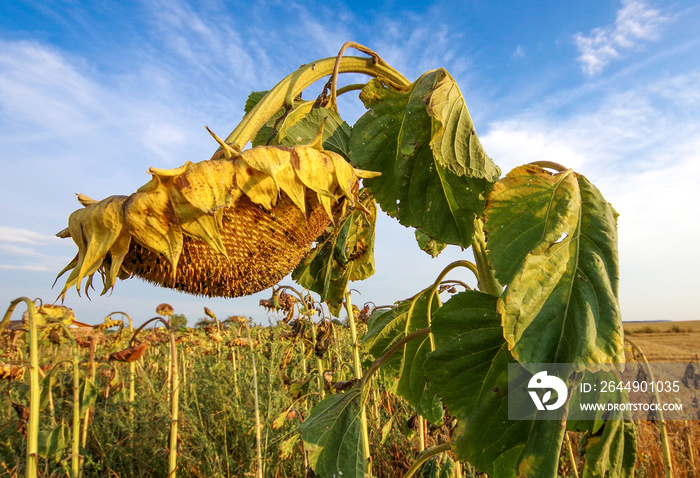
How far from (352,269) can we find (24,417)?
2175 mm

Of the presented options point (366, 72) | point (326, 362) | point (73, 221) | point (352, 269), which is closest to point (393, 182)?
point (366, 72)

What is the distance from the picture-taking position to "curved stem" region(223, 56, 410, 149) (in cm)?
105

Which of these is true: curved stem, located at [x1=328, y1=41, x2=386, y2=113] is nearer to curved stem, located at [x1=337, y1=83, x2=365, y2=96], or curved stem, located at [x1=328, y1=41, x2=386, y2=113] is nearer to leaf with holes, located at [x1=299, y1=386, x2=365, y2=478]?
curved stem, located at [x1=337, y1=83, x2=365, y2=96]

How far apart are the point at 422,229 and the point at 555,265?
0.46 m

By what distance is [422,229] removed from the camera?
1391 millimetres

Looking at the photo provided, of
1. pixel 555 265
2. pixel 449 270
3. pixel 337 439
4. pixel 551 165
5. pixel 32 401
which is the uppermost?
pixel 551 165

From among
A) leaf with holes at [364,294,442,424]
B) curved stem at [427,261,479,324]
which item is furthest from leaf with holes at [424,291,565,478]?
leaf with holes at [364,294,442,424]

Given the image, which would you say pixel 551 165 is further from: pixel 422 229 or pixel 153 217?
pixel 153 217

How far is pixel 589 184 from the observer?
1.12 metres

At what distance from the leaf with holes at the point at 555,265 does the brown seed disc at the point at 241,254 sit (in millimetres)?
445

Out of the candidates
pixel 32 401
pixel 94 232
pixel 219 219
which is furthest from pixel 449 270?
pixel 32 401

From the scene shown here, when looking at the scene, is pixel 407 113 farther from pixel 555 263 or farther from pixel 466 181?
pixel 555 263

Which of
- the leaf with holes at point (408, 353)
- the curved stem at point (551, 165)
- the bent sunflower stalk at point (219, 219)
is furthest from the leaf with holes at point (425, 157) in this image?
the leaf with holes at point (408, 353)

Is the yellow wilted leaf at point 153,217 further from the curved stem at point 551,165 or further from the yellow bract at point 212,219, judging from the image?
the curved stem at point 551,165
